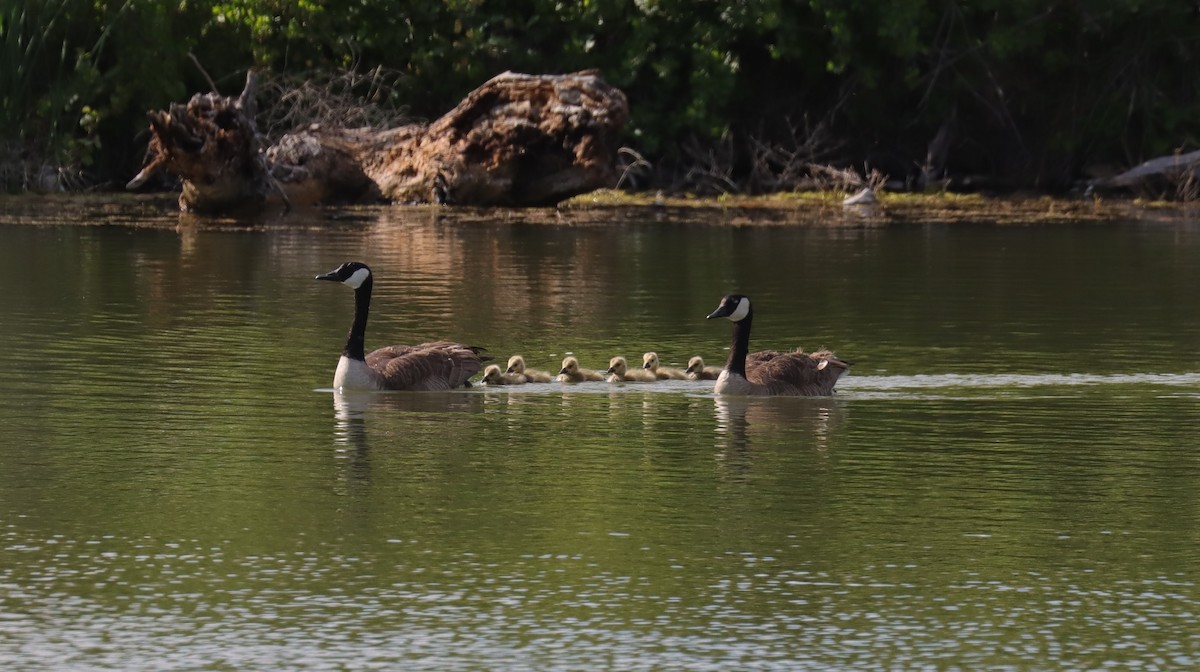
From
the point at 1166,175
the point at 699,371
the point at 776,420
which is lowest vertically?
the point at 776,420

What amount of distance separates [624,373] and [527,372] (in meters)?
0.67

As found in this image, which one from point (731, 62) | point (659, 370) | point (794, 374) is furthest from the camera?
point (731, 62)

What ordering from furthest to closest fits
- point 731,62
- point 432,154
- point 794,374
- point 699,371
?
point 731,62, point 432,154, point 699,371, point 794,374

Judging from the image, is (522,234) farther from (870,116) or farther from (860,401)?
(860,401)

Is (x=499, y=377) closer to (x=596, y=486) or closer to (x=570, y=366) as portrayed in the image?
(x=570, y=366)

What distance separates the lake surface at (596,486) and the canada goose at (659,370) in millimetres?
254

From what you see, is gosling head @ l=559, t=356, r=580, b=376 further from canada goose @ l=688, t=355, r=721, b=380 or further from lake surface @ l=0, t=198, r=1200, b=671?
canada goose @ l=688, t=355, r=721, b=380

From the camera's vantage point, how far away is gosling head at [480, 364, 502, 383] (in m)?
15.6

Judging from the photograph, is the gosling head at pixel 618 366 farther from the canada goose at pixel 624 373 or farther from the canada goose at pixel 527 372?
the canada goose at pixel 527 372

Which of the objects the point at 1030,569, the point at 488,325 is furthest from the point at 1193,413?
the point at 488,325

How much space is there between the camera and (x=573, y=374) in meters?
15.6

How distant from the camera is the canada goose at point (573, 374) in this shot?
15.6 meters

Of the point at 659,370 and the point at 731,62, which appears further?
the point at 731,62

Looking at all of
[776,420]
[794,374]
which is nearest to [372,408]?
[776,420]
